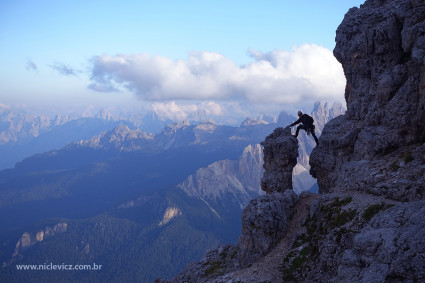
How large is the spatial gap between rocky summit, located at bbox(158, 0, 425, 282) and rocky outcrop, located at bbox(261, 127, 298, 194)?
19 centimetres

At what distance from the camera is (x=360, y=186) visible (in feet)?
129

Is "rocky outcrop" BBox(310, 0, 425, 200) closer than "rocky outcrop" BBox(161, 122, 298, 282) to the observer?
Yes

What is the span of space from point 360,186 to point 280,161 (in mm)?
18895

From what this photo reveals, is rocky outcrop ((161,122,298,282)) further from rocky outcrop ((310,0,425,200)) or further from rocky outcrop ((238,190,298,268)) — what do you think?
rocky outcrop ((310,0,425,200))

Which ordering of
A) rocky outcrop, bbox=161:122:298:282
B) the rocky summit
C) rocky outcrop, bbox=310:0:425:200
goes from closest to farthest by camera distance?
the rocky summit → rocky outcrop, bbox=310:0:425:200 → rocky outcrop, bbox=161:122:298:282

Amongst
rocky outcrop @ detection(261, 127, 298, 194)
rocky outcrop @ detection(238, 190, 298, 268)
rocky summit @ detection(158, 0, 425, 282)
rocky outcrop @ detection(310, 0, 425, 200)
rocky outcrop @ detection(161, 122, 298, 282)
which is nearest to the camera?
rocky summit @ detection(158, 0, 425, 282)

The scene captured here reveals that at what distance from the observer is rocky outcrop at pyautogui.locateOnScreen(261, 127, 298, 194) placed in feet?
184

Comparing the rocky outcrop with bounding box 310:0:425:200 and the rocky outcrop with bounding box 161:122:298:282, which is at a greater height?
the rocky outcrop with bounding box 310:0:425:200

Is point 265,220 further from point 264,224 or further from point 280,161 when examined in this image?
point 280,161

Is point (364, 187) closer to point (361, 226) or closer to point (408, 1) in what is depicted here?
point (361, 226)

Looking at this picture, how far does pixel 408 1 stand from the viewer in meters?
45.1

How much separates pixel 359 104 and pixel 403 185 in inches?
903

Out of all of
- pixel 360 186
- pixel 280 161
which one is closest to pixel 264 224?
pixel 360 186

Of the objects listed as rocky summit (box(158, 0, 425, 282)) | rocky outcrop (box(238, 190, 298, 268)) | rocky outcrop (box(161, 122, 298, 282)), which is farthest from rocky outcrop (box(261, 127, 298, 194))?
rocky outcrop (box(238, 190, 298, 268))
